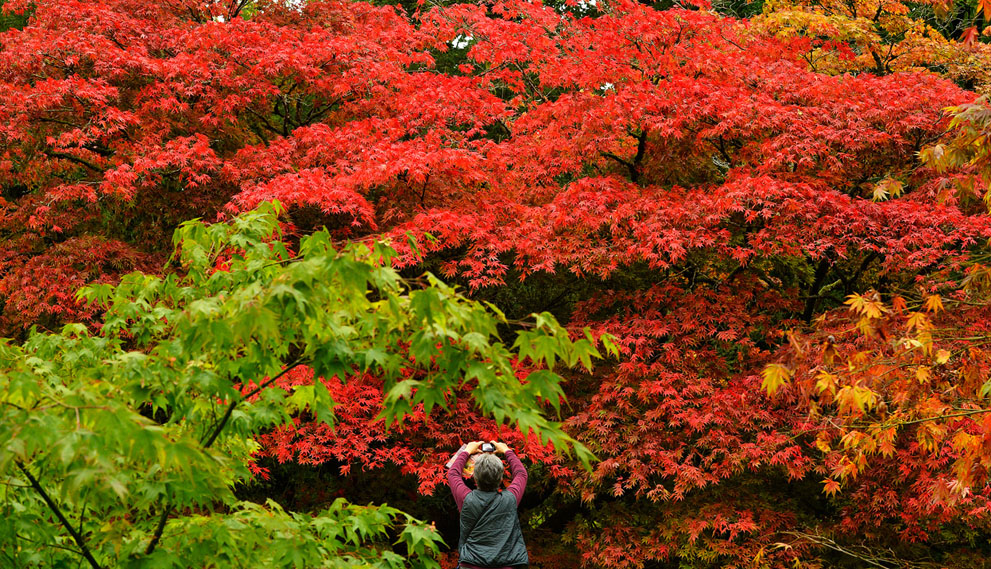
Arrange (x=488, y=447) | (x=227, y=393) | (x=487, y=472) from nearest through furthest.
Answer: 1. (x=227, y=393)
2. (x=487, y=472)
3. (x=488, y=447)

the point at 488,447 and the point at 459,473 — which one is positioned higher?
the point at 488,447

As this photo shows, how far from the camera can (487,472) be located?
12.5ft

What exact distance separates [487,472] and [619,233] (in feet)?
12.6

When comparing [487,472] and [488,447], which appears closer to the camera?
[487,472]

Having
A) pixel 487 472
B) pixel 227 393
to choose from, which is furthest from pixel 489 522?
pixel 227 393

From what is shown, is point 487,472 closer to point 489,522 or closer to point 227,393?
point 489,522

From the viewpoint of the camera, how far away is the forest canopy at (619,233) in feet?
18.1

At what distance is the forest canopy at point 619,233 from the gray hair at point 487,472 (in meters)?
0.78

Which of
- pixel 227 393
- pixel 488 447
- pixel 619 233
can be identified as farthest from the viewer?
pixel 619 233

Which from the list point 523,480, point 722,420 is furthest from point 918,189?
point 523,480

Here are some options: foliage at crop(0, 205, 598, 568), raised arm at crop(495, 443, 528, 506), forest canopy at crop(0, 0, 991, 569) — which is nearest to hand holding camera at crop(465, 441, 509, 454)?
raised arm at crop(495, 443, 528, 506)

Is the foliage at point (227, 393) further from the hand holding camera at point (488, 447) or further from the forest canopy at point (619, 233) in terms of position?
the hand holding camera at point (488, 447)

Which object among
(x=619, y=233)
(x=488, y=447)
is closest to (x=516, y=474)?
(x=488, y=447)

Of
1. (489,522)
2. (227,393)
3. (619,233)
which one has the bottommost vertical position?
(489,522)
